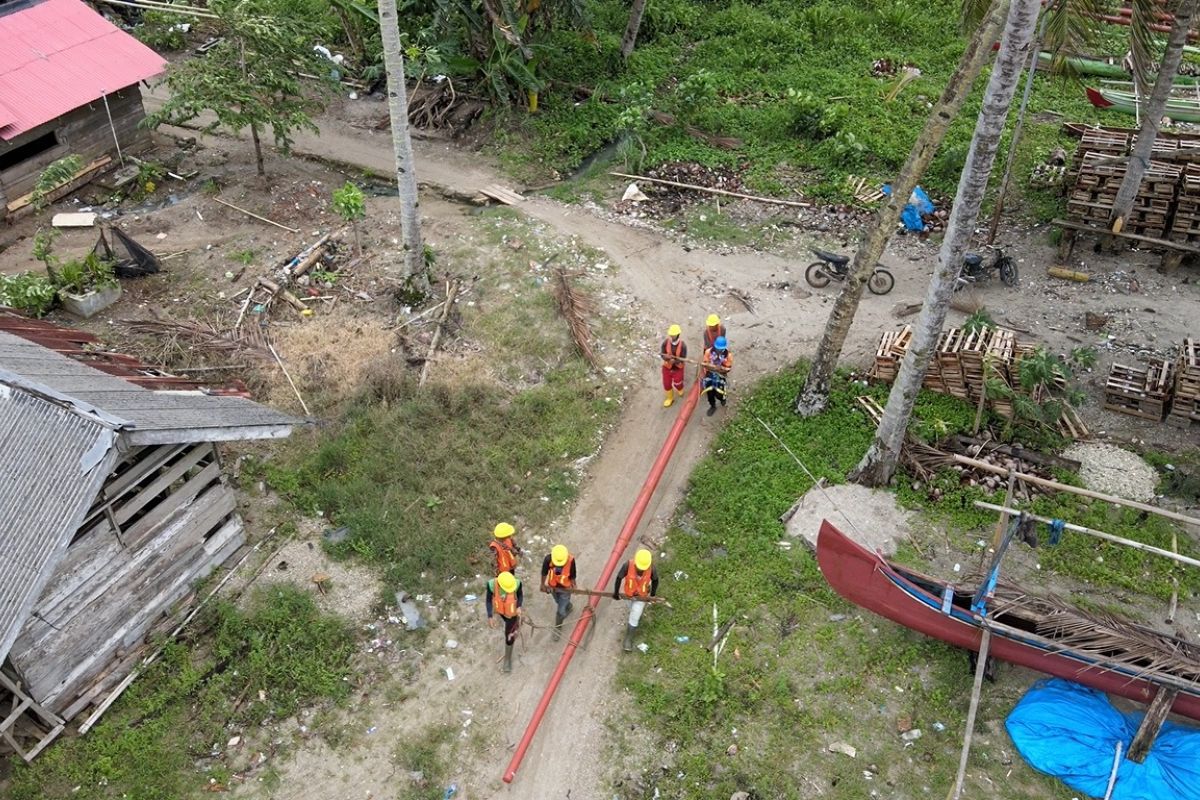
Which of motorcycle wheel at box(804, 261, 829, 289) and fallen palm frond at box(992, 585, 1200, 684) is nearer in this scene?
fallen palm frond at box(992, 585, 1200, 684)

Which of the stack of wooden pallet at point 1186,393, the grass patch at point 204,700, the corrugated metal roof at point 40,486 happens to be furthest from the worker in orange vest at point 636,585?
the stack of wooden pallet at point 1186,393

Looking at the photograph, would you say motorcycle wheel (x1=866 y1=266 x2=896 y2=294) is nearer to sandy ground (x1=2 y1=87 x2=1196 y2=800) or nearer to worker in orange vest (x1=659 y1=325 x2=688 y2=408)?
sandy ground (x1=2 y1=87 x2=1196 y2=800)

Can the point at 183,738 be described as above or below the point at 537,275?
below

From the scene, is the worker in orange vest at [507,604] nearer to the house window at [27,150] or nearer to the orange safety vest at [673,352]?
the orange safety vest at [673,352]

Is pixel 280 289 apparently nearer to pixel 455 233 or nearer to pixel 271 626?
pixel 455 233

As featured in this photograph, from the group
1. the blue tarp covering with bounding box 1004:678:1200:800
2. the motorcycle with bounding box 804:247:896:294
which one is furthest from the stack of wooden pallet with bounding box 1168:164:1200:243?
the blue tarp covering with bounding box 1004:678:1200:800

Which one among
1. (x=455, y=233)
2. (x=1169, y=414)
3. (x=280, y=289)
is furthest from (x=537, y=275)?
(x=1169, y=414)

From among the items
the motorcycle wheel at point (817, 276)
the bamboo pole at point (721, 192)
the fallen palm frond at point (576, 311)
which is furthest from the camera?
the bamboo pole at point (721, 192)
